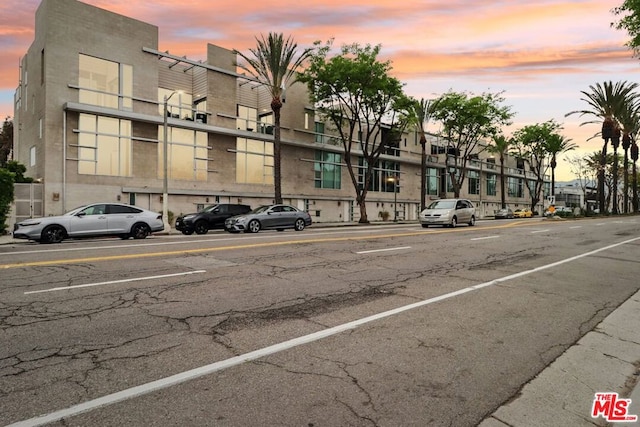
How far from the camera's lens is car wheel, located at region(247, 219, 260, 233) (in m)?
22.2

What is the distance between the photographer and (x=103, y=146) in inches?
1023

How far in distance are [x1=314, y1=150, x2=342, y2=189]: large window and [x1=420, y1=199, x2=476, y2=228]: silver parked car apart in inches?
612

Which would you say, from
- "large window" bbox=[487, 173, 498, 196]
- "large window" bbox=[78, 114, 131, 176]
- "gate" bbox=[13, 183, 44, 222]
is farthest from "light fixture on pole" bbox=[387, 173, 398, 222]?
"gate" bbox=[13, 183, 44, 222]

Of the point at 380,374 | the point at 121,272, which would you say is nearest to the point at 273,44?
A: the point at 121,272

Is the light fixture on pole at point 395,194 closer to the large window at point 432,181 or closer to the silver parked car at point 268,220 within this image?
the large window at point 432,181

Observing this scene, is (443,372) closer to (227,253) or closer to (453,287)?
(453,287)

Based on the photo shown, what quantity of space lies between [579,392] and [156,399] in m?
3.88

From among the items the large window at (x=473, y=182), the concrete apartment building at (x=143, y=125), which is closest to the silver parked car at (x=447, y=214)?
the concrete apartment building at (x=143, y=125)

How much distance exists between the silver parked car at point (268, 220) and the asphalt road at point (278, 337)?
1124 centimetres

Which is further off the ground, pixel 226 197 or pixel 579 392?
pixel 226 197

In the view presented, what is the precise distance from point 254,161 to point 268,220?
1227 cm

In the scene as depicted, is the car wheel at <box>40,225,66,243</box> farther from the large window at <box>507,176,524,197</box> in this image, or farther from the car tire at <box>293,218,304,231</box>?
the large window at <box>507,176,524,197</box>

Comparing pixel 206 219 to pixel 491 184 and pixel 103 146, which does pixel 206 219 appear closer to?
pixel 103 146

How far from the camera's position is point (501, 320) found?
241 inches
